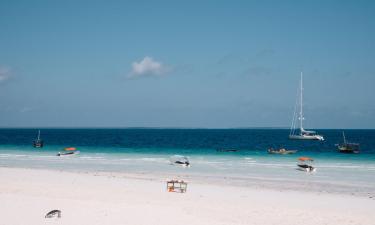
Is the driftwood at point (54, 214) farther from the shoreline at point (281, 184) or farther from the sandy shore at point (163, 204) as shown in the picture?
the shoreline at point (281, 184)

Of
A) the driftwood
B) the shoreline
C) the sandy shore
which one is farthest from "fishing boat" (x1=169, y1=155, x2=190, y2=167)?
the driftwood

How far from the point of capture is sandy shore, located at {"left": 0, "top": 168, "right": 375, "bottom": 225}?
1717 cm

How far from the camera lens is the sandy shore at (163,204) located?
17.2 m

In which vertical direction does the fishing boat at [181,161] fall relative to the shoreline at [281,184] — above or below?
above

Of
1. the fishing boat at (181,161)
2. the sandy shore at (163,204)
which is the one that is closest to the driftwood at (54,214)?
the sandy shore at (163,204)

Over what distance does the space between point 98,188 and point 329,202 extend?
14048mm

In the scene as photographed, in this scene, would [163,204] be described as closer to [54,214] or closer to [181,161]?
[54,214]

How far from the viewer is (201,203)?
71.1 feet

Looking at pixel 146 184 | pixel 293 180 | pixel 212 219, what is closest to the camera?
pixel 212 219

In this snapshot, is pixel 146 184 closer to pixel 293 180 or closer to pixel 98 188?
pixel 98 188

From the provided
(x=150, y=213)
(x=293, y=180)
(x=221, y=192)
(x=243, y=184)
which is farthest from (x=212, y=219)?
(x=293, y=180)

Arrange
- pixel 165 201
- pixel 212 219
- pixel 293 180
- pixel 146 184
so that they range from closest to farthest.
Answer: pixel 212 219 < pixel 165 201 < pixel 146 184 < pixel 293 180

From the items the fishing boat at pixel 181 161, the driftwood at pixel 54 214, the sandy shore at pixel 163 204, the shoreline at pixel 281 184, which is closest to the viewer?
the driftwood at pixel 54 214

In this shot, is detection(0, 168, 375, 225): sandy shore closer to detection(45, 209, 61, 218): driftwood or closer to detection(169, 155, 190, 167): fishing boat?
detection(45, 209, 61, 218): driftwood
